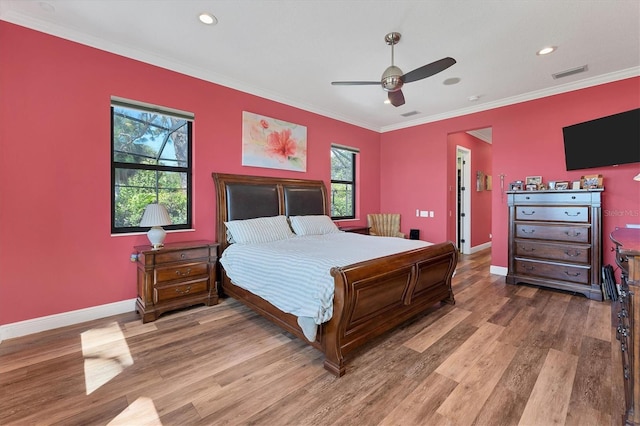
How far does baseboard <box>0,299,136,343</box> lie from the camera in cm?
254

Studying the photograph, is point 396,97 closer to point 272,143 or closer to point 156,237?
point 272,143

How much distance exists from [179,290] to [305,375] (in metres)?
1.81

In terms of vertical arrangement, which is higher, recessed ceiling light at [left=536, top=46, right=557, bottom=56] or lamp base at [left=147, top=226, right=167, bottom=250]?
recessed ceiling light at [left=536, top=46, right=557, bottom=56]

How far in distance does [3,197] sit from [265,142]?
2819mm

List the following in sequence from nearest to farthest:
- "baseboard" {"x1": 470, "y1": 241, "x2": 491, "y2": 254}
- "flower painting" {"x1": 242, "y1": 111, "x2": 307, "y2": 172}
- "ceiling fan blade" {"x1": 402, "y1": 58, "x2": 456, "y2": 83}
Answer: "ceiling fan blade" {"x1": 402, "y1": 58, "x2": 456, "y2": 83}
"flower painting" {"x1": 242, "y1": 111, "x2": 307, "y2": 172}
"baseboard" {"x1": 470, "y1": 241, "x2": 491, "y2": 254}

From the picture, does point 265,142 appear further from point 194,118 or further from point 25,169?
point 25,169

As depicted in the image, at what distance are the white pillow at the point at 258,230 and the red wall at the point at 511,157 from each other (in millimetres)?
3134

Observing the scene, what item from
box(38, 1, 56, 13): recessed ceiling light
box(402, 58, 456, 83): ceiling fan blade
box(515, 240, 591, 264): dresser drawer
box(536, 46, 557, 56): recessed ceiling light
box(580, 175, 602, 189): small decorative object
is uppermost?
box(38, 1, 56, 13): recessed ceiling light

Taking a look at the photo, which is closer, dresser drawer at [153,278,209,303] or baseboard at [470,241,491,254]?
dresser drawer at [153,278,209,303]

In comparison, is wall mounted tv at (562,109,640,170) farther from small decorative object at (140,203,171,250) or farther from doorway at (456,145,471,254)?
small decorative object at (140,203,171,250)

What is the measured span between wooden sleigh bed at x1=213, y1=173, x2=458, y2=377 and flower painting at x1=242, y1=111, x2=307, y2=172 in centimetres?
32

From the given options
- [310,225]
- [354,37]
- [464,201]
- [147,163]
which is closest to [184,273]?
[147,163]

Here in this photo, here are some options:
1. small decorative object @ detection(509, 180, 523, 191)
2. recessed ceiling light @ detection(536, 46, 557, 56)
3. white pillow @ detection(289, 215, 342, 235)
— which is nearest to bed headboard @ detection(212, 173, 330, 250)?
white pillow @ detection(289, 215, 342, 235)

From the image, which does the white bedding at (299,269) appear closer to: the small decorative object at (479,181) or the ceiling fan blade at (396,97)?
the ceiling fan blade at (396,97)
